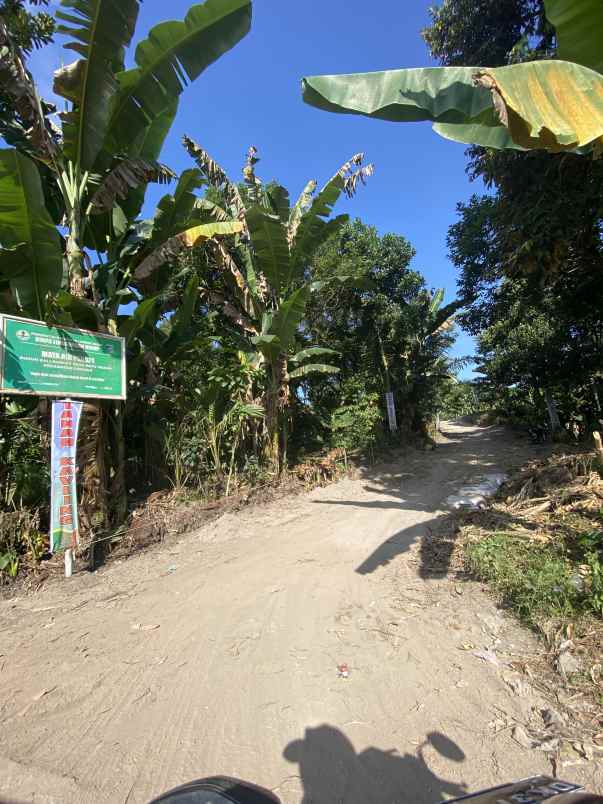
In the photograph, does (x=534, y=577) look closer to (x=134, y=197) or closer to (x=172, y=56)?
(x=172, y=56)

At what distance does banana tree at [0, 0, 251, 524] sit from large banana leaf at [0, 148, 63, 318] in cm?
1

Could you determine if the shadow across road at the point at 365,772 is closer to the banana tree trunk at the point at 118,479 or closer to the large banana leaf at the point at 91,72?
the banana tree trunk at the point at 118,479

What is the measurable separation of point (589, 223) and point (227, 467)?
25.3 ft

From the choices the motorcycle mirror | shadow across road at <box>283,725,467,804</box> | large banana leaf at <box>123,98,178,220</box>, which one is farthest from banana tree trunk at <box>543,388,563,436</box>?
the motorcycle mirror

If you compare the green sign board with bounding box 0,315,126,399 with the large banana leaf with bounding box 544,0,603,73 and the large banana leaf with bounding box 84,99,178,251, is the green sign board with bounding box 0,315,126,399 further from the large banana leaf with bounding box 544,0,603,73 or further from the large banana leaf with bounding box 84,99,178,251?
the large banana leaf with bounding box 544,0,603,73

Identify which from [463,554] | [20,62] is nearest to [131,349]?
Answer: [20,62]

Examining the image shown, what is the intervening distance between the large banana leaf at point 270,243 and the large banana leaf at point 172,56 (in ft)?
6.57

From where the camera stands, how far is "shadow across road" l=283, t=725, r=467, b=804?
1.74 metres

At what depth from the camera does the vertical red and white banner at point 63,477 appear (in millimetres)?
4184

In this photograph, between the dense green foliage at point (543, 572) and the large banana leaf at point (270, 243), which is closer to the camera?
the dense green foliage at point (543, 572)

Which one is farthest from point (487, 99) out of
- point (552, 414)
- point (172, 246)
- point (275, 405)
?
point (552, 414)

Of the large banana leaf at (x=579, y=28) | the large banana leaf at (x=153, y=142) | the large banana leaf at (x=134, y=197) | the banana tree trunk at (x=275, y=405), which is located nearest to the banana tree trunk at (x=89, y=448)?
the large banana leaf at (x=134, y=197)

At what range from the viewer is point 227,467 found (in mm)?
7203

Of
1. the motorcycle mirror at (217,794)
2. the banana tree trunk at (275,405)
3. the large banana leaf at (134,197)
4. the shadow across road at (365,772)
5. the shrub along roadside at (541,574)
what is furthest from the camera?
the banana tree trunk at (275,405)
